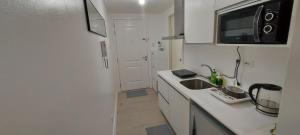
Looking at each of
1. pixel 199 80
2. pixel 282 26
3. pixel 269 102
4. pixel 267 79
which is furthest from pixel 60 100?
pixel 199 80

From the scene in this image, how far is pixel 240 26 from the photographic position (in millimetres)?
1016

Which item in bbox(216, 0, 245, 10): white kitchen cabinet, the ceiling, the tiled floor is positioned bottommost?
the tiled floor

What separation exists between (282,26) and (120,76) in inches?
136

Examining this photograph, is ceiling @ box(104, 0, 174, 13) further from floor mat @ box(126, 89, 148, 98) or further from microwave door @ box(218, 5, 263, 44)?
floor mat @ box(126, 89, 148, 98)

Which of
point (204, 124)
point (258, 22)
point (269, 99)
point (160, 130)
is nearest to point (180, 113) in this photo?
point (204, 124)

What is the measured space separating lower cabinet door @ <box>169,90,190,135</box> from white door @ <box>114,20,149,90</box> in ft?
6.75

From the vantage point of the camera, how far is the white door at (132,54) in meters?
3.54

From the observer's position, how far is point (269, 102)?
3.31 feet

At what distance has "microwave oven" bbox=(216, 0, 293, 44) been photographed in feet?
2.41

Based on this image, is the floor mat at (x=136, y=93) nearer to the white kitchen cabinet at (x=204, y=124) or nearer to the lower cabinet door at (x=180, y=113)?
the lower cabinet door at (x=180, y=113)

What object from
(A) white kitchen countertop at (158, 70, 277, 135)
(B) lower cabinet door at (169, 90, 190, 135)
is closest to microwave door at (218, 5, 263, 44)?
(A) white kitchen countertop at (158, 70, 277, 135)

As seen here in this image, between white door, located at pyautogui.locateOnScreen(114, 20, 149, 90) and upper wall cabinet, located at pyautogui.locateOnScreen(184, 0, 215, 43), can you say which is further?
white door, located at pyautogui.locateOnScreen(114, 20, 149, 90)

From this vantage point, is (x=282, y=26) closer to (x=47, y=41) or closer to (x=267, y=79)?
(x=267, y=79)

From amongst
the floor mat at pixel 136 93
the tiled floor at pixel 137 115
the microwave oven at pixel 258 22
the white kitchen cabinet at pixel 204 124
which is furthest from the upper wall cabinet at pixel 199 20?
the floor mat at pixel 136 93
